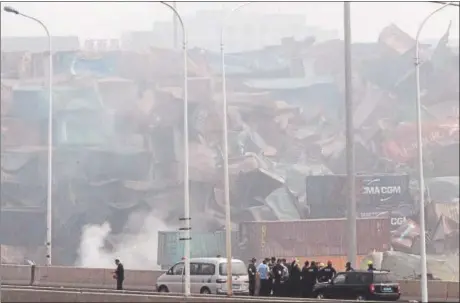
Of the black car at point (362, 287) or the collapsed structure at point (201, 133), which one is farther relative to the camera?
the collapsed structure at point (201, 133)

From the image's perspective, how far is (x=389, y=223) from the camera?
163ft

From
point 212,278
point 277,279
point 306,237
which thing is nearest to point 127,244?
point 306,237

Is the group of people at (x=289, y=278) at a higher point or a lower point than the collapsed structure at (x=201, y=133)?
lower

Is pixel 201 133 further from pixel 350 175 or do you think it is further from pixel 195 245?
pixel 350 175

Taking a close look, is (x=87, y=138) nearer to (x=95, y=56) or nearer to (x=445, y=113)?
(x=95, y=56)

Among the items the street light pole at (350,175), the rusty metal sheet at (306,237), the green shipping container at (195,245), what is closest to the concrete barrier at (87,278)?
the street light pole at (350,175)

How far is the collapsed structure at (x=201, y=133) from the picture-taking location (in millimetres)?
50750

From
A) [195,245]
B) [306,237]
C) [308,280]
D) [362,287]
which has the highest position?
[306,237]

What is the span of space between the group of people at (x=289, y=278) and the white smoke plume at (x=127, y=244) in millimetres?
24936

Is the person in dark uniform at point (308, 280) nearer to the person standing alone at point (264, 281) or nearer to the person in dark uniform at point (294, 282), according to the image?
the person in dark uniform at point (294, 282)

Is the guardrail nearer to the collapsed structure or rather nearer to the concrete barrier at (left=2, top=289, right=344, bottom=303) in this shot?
the concrete barrier at (left=2, top=289, right=344, bottom=303)

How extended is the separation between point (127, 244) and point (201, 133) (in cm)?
832

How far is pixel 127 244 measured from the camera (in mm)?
50188

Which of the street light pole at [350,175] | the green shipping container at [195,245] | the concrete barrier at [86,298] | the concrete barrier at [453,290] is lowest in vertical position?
the concrete barrier at [453,290]
